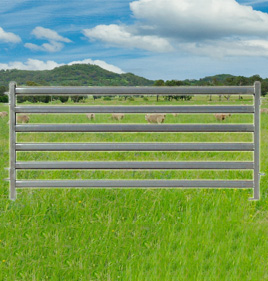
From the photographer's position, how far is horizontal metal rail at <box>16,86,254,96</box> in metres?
5.37

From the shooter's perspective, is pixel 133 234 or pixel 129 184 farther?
pixel 129 184

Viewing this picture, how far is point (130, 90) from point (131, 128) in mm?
557

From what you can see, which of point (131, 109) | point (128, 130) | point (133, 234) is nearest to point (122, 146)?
point (128, 130)

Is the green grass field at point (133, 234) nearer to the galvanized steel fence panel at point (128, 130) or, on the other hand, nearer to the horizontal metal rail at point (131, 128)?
the galvanized steel fence panel at point (128, 130)

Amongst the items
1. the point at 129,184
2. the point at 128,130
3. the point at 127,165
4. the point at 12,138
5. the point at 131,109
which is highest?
the point at 131,109

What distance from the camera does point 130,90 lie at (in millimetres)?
5398

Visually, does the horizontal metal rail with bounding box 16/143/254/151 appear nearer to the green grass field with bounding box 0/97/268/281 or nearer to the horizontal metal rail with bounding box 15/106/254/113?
the horizontal metal rail with bounding box 15/106/254/113

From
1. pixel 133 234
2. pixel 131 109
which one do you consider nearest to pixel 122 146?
pixel 131 109

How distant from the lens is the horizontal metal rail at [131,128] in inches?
212

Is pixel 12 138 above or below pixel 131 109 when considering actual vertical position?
below

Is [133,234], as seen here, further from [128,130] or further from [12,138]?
[12,138]

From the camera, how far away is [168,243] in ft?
13.6

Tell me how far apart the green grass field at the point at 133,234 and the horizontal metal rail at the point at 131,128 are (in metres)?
0.93

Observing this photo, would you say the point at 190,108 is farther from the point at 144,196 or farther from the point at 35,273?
the point at 35,273
